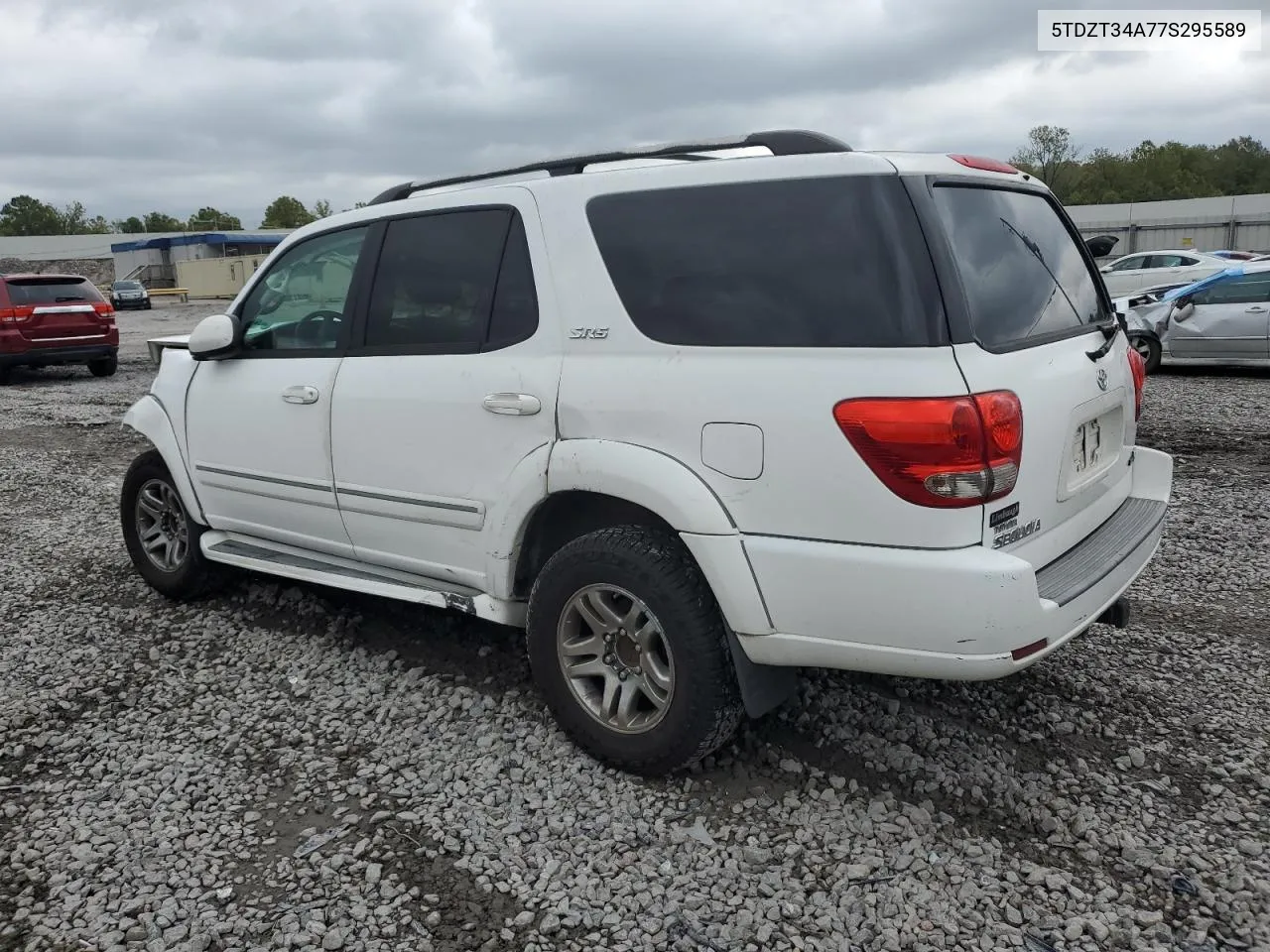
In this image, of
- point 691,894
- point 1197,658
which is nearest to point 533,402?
point 691,894

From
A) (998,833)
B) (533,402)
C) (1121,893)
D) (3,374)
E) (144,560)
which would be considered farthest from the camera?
(3,374)

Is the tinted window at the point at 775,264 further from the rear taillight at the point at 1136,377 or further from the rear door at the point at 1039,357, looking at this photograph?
the rear taillight at the point at 1136,377

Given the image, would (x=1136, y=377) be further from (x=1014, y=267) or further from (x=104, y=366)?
(x=104, y=366)

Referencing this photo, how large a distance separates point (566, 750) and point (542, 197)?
1.87 m

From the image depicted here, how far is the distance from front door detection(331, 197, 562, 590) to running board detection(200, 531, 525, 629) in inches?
2.2

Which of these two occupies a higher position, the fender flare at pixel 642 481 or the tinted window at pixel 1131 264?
the tinted window at pixel 1131 264

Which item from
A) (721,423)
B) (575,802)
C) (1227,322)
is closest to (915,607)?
(721,423)

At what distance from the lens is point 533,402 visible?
3.24 m

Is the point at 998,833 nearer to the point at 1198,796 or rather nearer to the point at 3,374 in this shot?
the point at 1198,796

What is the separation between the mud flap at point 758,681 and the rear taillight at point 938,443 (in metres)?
0.70

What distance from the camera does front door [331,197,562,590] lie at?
3.32 metres

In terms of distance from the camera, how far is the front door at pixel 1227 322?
12.4 metres

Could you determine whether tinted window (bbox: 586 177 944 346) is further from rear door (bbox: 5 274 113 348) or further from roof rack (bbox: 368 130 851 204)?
rear door (bbox: 5 274 113 348)

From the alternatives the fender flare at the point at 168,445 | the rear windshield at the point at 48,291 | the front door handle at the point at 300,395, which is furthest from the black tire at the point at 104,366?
the front door handle at the point at 300,395
